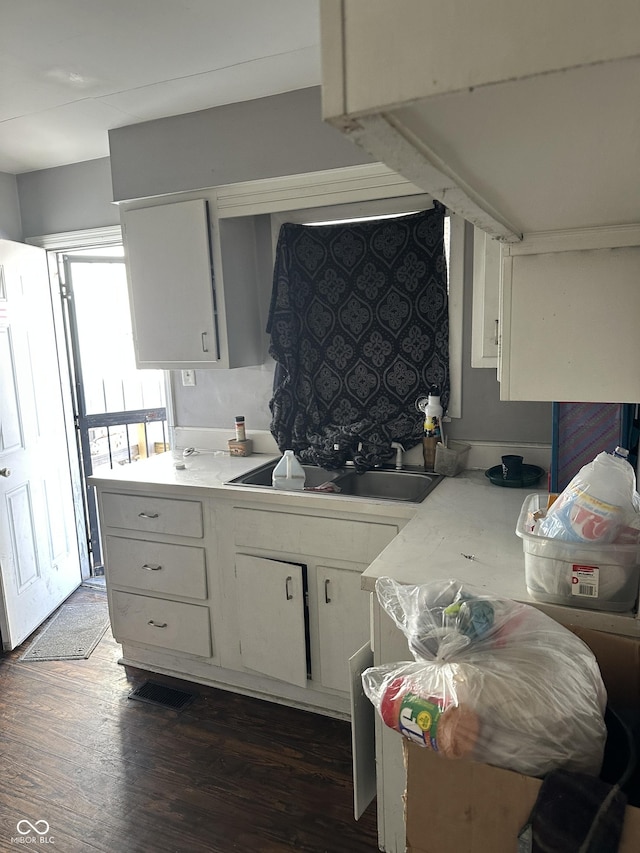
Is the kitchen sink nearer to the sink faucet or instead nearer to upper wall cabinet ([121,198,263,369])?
the sink faucet

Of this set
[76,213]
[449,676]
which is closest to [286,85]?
[76,213]

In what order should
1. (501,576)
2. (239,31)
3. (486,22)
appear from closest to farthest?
(486,22)
(501,576)
(239,31)

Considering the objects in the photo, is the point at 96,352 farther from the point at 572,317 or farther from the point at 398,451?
the point at 572,317

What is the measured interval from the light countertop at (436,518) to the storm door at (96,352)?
83 cm

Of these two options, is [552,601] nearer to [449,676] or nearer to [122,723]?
[449,676]

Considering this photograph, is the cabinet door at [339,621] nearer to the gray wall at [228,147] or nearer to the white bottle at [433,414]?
the white bottle at [433,414]

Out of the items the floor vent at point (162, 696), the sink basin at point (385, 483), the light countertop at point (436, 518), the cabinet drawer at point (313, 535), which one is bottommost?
the floor vent at point (162, 696)

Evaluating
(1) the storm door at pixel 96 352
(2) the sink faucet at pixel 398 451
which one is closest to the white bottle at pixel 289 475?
(2) the sink faucet at pixel 398 451

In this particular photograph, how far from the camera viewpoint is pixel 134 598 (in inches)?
106

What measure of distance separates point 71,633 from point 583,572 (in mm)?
2774

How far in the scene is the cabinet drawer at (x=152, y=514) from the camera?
97.8 inches

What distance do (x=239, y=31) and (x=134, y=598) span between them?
2.29 m

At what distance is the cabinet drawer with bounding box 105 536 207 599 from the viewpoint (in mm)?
2512

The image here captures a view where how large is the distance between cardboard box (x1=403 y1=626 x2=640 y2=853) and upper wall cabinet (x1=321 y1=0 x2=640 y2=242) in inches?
29.2
